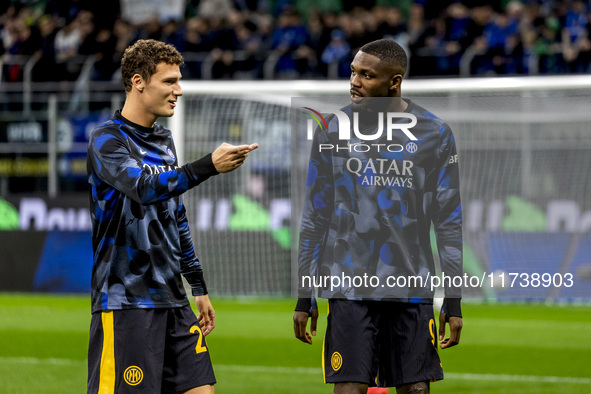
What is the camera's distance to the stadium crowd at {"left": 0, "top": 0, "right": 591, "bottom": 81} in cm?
1506

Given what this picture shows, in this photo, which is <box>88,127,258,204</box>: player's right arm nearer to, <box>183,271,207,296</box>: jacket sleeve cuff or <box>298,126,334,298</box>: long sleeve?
<box>298,126,334,298</box>: long sleeve

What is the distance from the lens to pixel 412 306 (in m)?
4.28

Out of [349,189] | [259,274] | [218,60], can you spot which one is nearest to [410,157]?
[349,189]

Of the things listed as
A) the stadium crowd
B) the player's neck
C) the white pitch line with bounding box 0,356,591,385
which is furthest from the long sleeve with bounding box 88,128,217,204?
the stadium crowd

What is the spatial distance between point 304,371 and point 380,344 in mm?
3952

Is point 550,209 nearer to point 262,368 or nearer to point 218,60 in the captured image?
point 262,368

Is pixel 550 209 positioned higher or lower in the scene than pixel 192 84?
lower

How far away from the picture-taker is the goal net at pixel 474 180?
34.8 ft

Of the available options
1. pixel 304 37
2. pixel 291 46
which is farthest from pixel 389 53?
pixel 304 37

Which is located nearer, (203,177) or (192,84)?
(203,177)

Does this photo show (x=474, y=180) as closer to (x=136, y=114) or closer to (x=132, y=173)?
(x=136, y=114)

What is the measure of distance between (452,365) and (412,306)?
14.4 feet

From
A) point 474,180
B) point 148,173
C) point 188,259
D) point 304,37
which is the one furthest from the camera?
point 304,37

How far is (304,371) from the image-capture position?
322 inches
